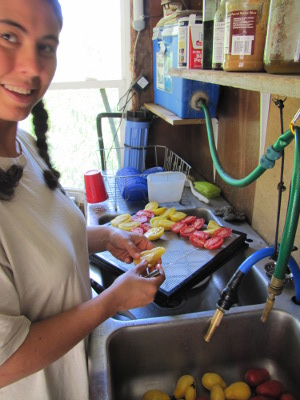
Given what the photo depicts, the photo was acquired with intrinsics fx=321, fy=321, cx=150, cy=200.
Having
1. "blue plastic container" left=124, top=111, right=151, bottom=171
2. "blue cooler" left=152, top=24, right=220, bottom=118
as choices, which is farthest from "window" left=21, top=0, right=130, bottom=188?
"blue cooler" left=152, top=24, right=220, bottom=118

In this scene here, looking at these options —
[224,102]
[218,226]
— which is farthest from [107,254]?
[224,102]

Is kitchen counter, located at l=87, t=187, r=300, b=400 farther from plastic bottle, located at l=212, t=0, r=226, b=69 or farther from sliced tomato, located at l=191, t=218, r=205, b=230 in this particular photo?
plastic bottle, located at l=212, t=0, r=226, b=69

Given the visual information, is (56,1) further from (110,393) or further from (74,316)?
(110,393)

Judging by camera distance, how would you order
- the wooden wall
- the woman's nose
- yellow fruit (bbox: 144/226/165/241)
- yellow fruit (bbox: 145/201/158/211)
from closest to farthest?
1. the woman's nose
2. the wooden wall
3. yellow fruit (bbox: 144/226/165/241)
4. yellow fruit (bbox: 145/201/158/211)

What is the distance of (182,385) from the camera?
0.83m

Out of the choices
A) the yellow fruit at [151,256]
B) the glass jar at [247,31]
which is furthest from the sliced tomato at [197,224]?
the glass jar at [247,31]

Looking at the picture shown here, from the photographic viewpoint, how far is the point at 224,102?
1480 mm

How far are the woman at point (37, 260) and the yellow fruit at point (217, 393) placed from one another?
302 millimetres

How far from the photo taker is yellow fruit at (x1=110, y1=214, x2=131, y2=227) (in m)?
1.33

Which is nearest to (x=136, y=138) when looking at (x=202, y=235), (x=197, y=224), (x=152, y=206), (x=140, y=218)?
(x=152, y=206)

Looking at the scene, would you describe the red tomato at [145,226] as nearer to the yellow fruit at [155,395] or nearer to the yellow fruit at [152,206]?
the yellow fruit at [152,206]

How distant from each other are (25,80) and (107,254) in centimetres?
69

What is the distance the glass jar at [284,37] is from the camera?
20.8 inches

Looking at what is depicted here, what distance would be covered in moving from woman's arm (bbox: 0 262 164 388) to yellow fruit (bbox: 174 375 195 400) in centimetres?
26
